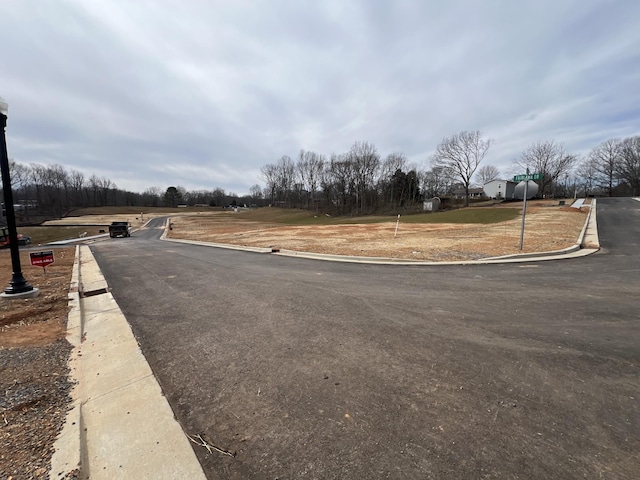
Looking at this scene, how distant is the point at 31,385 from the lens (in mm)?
2951

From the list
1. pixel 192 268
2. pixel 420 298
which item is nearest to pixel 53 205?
pixel 192 268

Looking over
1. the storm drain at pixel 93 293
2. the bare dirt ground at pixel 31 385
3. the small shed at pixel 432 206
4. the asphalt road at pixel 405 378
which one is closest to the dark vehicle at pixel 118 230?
the storm drain at pixel 93 293

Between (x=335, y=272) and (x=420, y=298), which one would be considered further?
(x=335, y=272)

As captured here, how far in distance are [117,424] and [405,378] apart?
260cm

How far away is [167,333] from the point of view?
438cm

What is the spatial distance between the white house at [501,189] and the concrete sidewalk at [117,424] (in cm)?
8220

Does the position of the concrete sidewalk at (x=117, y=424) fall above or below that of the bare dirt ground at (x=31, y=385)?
below

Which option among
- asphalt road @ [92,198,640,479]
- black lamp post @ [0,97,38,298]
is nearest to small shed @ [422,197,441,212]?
asphalt road @ [92,198,640,479]

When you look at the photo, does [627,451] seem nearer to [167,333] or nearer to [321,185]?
[167,333]

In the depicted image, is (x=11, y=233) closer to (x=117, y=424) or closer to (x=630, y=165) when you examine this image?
(x=117, y=424)

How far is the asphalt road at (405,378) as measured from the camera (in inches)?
81.4

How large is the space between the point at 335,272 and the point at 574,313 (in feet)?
17.7

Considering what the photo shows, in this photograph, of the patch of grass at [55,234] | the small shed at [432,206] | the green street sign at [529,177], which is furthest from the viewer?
the small shed at [432,206]

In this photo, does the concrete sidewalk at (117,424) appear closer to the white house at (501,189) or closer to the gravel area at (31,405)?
the gravel area at (31,405)
